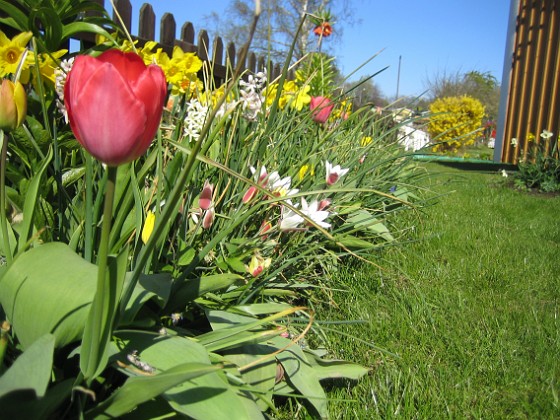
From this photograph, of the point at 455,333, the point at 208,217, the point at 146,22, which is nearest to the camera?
the point at 208,217

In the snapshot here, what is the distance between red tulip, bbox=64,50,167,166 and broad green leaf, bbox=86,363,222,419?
0.26m

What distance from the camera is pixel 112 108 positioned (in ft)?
1.65

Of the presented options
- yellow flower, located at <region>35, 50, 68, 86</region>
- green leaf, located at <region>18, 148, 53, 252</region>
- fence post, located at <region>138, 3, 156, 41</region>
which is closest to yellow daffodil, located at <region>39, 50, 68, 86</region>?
yellow flower, located at <region>35, 50, 68, 86</region>

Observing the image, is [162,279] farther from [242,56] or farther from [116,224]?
[242,56]

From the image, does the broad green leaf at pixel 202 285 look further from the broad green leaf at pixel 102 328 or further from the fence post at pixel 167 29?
the fence post at pixel 167 29

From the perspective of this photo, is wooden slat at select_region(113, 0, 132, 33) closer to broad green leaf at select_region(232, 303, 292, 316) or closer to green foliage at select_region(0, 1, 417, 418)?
green foliage at select_region(0, 1, 417, 418)

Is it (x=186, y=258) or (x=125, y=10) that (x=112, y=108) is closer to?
(x=186, y=258)

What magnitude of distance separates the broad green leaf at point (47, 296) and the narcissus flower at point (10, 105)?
209 millimetres

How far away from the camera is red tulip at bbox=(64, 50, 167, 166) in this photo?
504 millimetres

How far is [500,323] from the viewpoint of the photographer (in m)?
1.57

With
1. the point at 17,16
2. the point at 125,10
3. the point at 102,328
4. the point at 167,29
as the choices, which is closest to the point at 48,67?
the point at 17,16

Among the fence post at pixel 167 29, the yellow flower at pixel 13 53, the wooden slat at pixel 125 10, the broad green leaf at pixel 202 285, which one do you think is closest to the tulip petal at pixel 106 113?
the broad green leaf at pixel 202 285

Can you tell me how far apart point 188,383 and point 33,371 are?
0.72 feet

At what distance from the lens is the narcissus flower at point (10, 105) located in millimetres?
745
